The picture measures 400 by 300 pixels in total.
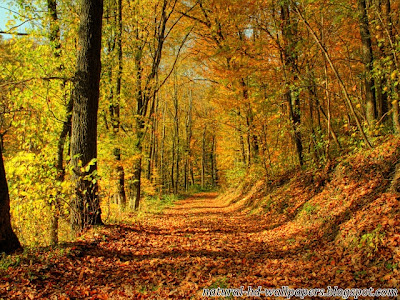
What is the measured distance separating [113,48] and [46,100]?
14.8 feet

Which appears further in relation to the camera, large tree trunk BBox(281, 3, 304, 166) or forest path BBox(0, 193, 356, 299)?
large tree trunk BBox(281, 3, 304, 166)

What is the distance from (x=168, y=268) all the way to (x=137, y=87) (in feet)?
30.1

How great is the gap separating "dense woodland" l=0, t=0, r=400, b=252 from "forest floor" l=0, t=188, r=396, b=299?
0.90 m

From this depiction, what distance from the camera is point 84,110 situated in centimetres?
590

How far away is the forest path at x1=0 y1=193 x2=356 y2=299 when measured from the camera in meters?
3.49

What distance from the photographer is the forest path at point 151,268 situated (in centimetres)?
349

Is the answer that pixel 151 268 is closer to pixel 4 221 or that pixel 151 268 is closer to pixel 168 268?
pixel 168 268

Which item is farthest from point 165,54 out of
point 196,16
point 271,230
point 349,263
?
point 349,263

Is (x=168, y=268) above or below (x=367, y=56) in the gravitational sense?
below

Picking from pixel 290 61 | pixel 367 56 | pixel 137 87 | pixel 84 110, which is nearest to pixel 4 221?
pixel 84 110

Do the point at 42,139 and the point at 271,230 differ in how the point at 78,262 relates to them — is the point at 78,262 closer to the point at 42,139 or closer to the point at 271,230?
the point at 271,230

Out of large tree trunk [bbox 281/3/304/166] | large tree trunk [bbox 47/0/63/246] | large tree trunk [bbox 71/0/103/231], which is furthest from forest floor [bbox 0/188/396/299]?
large tree trunk [bbox 281/3/304/166]

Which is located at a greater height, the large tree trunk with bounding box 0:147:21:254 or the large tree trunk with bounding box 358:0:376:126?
the large tree trunk with bounding box 358:0:376:126

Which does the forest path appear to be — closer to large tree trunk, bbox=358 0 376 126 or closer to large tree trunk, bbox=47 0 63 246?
large tree trunk, bbox=47 0 63 246
